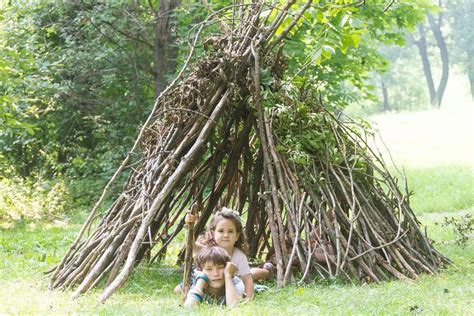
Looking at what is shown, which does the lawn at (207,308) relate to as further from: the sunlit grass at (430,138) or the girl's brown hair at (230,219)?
the sunlit grass at (430,138)

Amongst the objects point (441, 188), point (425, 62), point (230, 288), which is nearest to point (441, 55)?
point (425, 62)

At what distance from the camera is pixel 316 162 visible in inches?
264

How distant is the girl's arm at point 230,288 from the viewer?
5.19 m

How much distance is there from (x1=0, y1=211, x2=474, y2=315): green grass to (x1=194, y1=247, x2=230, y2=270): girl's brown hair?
0.33 meters

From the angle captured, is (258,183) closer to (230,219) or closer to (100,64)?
(230,219)

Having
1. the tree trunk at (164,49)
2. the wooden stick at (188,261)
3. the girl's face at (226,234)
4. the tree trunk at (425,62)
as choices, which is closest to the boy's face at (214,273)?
the wooden stick at (188,261)

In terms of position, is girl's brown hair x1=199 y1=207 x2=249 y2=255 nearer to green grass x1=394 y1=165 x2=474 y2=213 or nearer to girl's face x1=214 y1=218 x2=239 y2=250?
girl's face x1=214 y1=218 x2=239 y2=250

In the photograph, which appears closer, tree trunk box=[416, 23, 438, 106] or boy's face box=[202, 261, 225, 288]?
boy's face box=[202, 261, 225, 288]

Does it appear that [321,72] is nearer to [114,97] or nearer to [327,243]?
[114,97]

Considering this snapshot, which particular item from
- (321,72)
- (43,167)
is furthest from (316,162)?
(43,167)

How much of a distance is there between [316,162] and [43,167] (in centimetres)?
1070

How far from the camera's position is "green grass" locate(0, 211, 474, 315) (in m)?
4.89

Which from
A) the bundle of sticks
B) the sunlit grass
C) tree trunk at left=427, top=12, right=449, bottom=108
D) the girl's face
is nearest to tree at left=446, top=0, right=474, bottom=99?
tree trunk at left=427, top=12, right=449, bottom=108

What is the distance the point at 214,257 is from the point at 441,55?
43.4 metres
